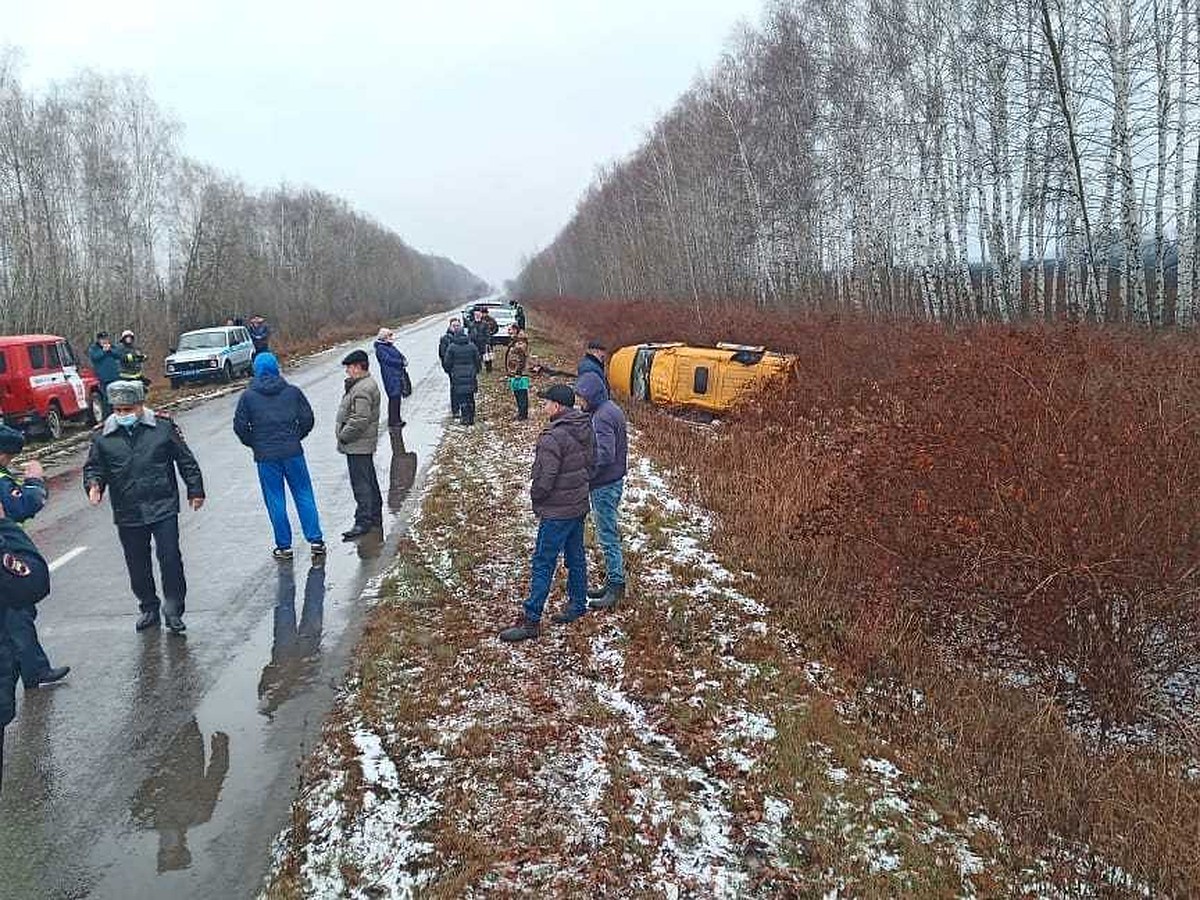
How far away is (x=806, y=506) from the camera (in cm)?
776

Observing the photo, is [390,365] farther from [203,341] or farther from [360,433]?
[203,341]

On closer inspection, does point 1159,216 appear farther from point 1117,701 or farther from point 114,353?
point 114,353

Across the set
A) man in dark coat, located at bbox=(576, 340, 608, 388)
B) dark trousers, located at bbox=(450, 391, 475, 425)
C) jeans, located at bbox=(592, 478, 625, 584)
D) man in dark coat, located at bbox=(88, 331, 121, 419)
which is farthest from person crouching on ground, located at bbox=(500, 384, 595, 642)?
man in dark coat, located at bbox=(88, 331, 121, 419)

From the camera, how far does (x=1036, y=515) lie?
458 cm

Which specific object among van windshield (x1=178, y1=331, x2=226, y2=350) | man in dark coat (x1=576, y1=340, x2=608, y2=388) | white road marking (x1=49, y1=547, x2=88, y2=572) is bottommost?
white road marking (x1=49, y1=547, x2=88, y2=572)

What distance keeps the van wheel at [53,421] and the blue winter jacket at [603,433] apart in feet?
40.7

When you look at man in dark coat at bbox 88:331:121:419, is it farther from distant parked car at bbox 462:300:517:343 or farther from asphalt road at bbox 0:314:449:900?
distant parked car at bbox 462:300:517:343

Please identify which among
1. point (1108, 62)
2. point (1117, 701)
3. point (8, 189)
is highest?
point (8, 189)

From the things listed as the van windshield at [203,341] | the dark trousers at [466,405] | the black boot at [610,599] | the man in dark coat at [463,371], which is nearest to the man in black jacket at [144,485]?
the black boot at [610,599]

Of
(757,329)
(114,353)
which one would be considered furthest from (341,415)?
(757,329)

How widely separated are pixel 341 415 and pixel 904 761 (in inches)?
230

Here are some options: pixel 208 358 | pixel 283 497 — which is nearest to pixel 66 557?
pixel 283 497

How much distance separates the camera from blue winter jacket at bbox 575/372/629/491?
595 centimetres

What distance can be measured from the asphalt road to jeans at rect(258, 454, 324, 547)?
10.1 inches
